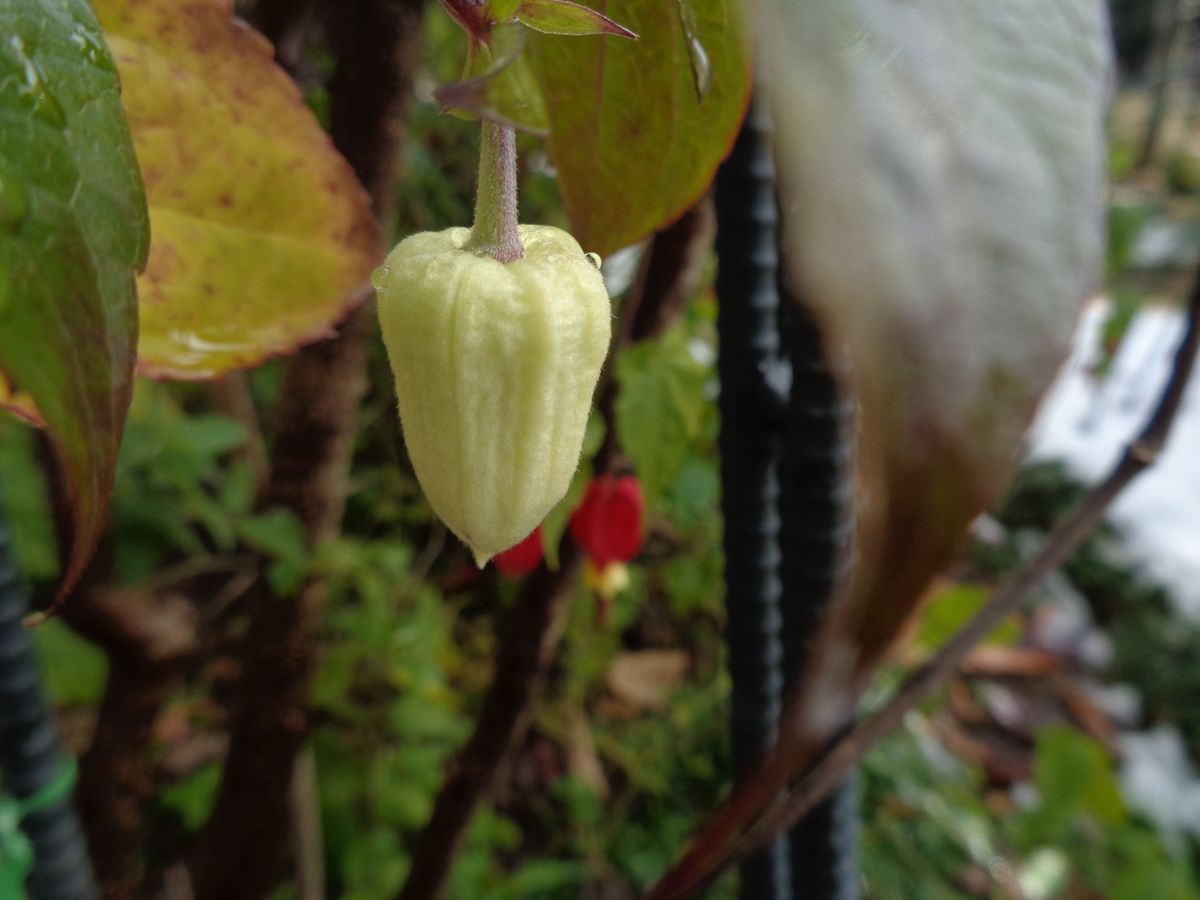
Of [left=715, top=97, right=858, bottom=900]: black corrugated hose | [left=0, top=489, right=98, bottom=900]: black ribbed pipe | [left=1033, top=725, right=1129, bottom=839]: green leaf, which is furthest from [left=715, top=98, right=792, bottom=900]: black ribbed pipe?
[left=1033, top=725, right=1129, bottom=839]: green leaf

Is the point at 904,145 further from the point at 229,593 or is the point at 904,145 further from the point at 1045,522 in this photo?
the point at 1045,522

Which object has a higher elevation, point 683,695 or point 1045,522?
point 683,695

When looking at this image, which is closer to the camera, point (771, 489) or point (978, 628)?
point (978, 628)

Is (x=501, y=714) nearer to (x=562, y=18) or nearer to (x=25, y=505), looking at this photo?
(x=562, y=18)

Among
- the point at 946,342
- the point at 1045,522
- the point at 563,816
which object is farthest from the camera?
the point at 1045,522

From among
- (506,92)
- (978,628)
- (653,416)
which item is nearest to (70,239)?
(506,92)

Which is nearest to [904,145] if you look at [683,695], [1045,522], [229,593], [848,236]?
[848,236]

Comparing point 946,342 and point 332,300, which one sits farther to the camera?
point 332,300
